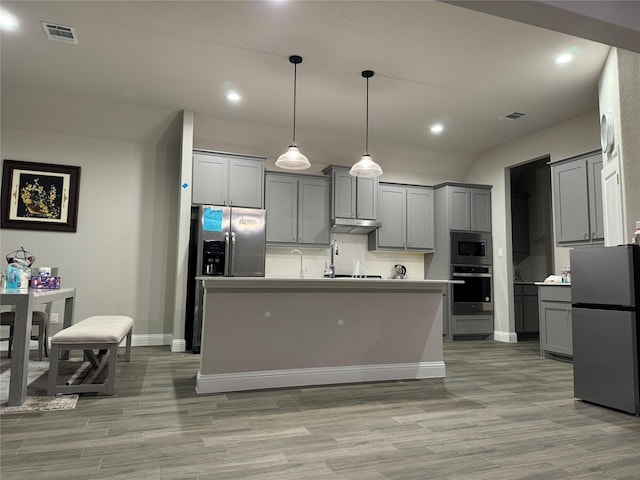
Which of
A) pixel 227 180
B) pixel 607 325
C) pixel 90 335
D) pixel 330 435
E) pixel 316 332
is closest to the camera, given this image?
pixel 330 435

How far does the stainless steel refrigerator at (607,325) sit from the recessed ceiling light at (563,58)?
6.58ft

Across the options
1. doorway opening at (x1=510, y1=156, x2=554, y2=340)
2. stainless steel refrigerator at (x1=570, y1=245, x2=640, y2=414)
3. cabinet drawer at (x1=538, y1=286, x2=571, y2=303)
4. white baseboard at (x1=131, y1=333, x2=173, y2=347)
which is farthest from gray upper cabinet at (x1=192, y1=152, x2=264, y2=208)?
doorway opening at (x1=510, y1=156, x2=554, y2=340)

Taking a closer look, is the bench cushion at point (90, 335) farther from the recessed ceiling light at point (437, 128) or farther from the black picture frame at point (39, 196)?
the recessed ceiling light at point (437, 128)

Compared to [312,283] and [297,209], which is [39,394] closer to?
[312,283]

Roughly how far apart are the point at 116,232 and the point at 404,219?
4.13 metres

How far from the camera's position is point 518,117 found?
584 centimetres

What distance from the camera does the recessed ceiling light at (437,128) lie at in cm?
615

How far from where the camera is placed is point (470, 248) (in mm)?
6914

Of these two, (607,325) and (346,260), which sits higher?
(346,260)

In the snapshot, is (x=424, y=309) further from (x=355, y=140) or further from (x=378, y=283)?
(x=355, y=140)

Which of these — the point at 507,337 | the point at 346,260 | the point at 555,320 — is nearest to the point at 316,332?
the point at 555,320

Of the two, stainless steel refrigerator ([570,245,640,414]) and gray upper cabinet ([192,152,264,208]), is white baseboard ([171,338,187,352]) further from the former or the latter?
stainless steel refrigerator ([570,245,640,414])

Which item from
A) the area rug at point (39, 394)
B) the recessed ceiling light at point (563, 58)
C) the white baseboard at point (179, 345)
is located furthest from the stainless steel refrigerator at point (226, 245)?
the recessed ceiling light at point (563, 58)

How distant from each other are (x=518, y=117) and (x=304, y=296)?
13.2 ft
